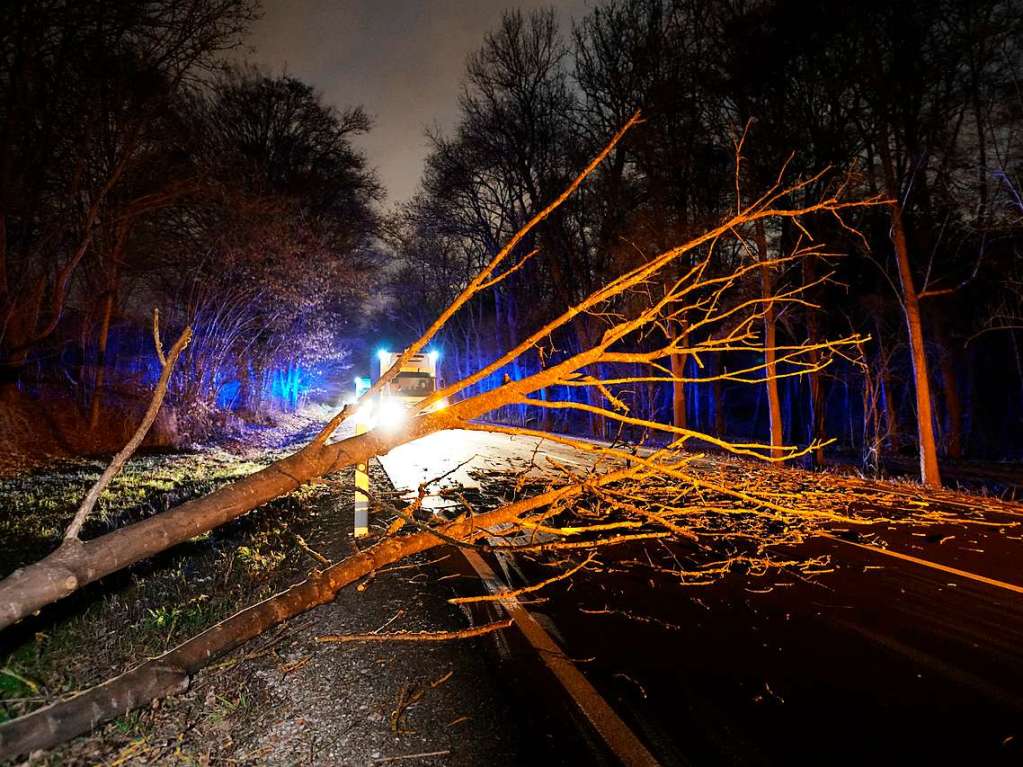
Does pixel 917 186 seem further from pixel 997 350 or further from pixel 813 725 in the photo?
pixel 997 350

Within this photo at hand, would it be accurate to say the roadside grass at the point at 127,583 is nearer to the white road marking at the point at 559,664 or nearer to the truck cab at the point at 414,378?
the white road marking at the point at 559,664

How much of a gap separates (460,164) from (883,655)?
26.2 metres

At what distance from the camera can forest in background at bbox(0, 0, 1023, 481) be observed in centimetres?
971

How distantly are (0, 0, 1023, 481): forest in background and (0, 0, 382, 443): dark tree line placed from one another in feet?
0.19

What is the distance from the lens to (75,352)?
15.6 meters

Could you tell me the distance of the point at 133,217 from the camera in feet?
38.8

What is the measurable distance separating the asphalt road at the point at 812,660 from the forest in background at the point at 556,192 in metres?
1.68

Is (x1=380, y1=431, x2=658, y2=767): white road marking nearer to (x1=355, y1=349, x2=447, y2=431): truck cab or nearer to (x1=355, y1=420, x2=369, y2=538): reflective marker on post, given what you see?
(x1=355, y1=420, x2=369, y2=538): reflective marker on post

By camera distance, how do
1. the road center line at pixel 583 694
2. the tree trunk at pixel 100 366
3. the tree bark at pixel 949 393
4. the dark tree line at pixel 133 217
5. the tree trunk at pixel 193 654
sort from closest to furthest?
the tree trunk at pixel 193 654 → the road center line at pixel 583 694 → the dark tree line at pixel 133 217 → the tree trunk at pixel 100 366 → the tree bark at pixel 949 393

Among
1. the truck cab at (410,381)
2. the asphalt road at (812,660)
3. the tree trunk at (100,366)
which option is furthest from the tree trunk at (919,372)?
the tree trunk at (100,366)

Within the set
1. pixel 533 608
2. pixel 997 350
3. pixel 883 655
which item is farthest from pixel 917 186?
pixel 997 350

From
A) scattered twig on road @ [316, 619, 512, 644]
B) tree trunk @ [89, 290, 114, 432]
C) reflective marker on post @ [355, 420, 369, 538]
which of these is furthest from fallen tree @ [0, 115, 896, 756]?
tree trunk @ [89, 290, 114, 432]

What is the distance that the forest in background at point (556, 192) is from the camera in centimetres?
971

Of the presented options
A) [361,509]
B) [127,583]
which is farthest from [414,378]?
[127,583]
